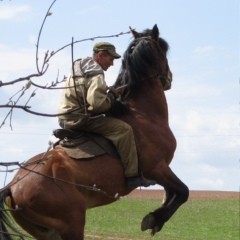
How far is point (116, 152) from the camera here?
33.3 feet

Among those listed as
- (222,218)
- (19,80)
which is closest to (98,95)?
(19,80)

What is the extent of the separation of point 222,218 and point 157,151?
743 inches

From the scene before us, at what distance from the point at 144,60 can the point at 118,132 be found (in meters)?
1.17

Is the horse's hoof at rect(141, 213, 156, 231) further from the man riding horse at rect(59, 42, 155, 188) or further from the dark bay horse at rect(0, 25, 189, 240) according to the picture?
the man riding horse at rect(59, 42, 155, 188)

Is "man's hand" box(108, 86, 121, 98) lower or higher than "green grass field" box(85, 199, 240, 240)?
higher

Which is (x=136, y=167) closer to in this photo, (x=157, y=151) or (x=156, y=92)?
(x=157, y=151)

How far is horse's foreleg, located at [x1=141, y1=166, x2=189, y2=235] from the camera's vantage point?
34.2ft

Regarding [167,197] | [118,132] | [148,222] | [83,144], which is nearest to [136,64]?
[118,132]

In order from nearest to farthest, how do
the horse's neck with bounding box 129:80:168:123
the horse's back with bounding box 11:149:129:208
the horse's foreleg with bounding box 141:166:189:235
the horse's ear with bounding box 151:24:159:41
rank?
the horse's back with bounding box 11:149:129:208 < the horse's foreleg with bounding box 141:166:189:235 < the horse's neck with bounding box 129:80:168:123 < the horse's ear with bounding box 151:24:159:41

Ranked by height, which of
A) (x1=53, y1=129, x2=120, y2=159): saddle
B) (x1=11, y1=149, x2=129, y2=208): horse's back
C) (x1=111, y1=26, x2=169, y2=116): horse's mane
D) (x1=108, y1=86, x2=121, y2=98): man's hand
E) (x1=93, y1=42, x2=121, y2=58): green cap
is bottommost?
(x1=11, y1=149, x2=129, y2=208): horse's back

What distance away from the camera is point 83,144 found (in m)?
10.0

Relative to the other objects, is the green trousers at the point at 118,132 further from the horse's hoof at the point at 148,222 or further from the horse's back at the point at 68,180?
the horse's hoof at the point at 148,222

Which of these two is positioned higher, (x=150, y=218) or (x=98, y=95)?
(x=98, y=95)

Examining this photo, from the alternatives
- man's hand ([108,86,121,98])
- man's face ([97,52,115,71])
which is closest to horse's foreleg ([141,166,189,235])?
man's hand ([108,86,121,98])
